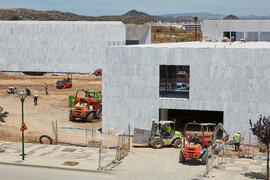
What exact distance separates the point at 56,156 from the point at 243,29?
44.0 meters

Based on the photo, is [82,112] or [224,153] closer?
[224,153]

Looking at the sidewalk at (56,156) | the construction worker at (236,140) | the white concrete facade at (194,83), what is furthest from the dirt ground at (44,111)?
the construction worker at (236,140)

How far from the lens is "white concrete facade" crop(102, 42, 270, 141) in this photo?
1266 inches

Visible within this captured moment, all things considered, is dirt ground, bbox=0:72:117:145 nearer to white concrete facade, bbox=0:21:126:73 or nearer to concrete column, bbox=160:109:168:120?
white concrete facade, bbox=0:21:126:73

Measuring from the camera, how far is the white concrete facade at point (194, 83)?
32156 millimetres

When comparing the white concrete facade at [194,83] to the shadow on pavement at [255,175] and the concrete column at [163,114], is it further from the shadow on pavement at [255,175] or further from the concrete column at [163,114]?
the shadow on pavement at [255,175]

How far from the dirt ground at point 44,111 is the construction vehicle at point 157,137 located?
7.12 feet

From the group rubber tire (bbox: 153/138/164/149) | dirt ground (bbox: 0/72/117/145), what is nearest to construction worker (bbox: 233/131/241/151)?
rubber tire (bbox: 153/138/164/149)

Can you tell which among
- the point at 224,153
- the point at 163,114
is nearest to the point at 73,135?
the point at 163,114

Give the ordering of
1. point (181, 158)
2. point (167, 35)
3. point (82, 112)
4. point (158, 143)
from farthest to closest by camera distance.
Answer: point (167, 35)
point (82, 112)
point (158, 143)
point (181, 158)

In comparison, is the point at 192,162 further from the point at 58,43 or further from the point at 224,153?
the point at 58,43

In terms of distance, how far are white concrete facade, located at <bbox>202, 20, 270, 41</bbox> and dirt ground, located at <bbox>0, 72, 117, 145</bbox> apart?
17.1m

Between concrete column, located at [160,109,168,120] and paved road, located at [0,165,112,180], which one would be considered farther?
concrete column, located at [160,109,168,120]

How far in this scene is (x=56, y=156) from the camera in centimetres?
2878
